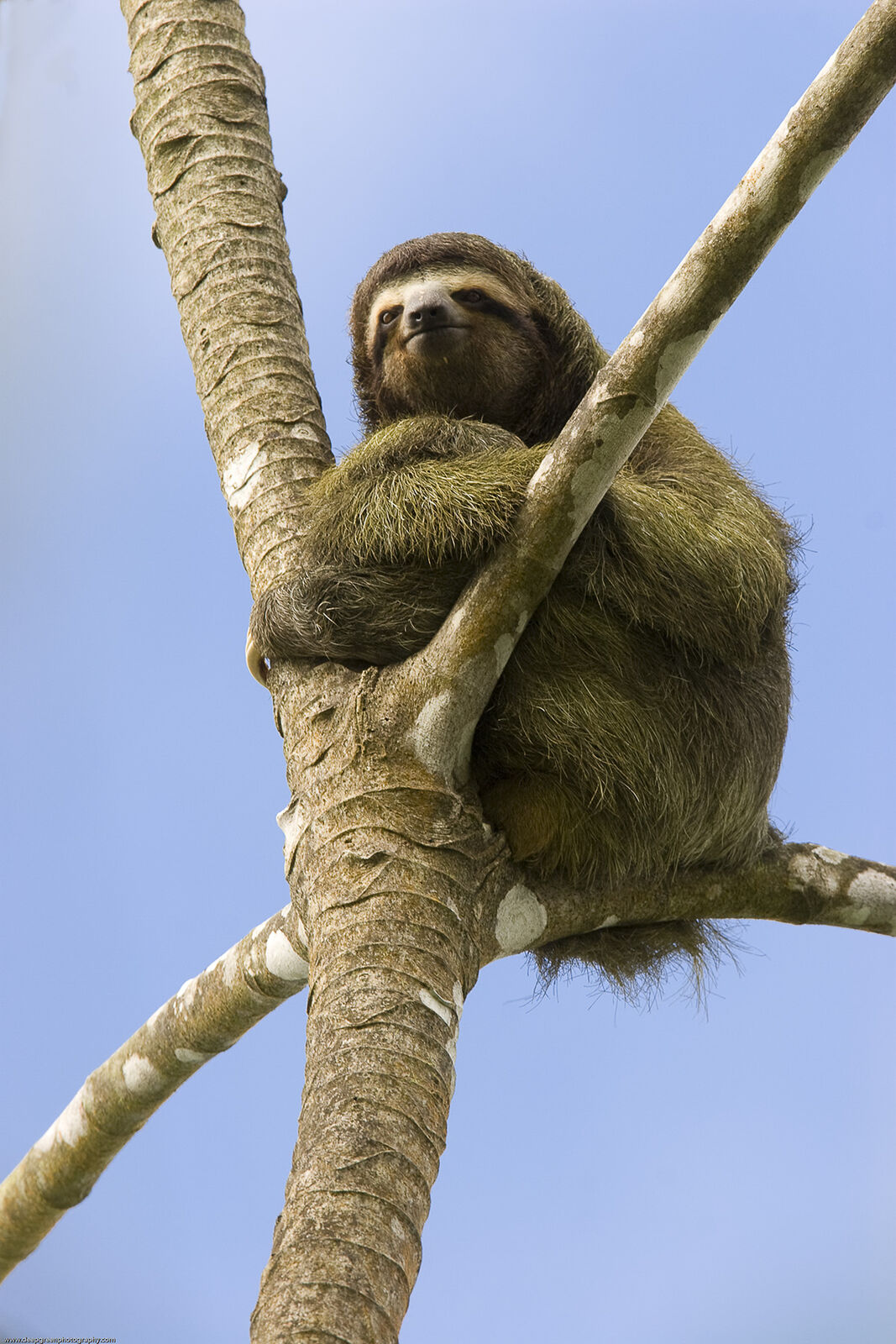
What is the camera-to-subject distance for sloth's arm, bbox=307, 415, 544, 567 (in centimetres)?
355

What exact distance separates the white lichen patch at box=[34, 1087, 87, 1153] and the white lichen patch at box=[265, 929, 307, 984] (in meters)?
1.34

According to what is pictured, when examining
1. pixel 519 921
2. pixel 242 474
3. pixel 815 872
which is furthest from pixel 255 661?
pixel 815 872

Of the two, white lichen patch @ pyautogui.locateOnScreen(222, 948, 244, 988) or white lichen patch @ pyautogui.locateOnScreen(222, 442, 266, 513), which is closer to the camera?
white lichen patch @ pyautogui.locateOnScreen(222, 442, 266, 513)

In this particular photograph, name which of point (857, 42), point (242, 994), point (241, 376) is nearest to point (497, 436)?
point (241, 376)

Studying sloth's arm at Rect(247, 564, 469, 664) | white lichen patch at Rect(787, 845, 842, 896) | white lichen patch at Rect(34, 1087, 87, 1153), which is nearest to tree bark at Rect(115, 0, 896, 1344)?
sloth's arm at Rect(247, 564, 469, 664)

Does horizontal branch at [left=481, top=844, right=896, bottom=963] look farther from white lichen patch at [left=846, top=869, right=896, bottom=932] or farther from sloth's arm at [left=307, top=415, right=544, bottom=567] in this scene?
sloth's arm at [left=307, top=415, right=544, bottom=567]

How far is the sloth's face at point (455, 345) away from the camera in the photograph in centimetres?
441

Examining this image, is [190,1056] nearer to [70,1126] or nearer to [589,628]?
[70,1126]

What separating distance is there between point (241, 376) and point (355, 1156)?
9.21ft

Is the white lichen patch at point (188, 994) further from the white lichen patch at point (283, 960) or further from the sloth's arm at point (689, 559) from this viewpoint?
the sloth's arm at point (689, 559)

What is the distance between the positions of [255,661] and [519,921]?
121 centimetres

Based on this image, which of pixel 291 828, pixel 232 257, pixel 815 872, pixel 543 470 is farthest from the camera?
pixel 232 257

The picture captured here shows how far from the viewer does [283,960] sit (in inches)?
168

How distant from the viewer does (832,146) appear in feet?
9.67
